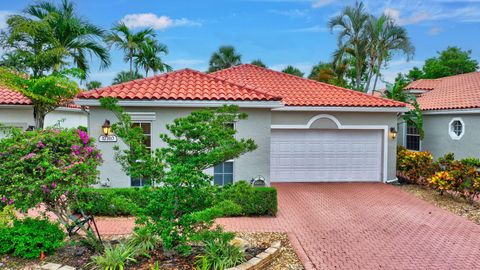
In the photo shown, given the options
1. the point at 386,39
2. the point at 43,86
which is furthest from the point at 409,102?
the point at 43,86

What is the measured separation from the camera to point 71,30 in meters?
14.7

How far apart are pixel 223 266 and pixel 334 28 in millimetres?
23529

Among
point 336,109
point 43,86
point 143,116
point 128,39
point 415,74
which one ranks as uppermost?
point 415,74

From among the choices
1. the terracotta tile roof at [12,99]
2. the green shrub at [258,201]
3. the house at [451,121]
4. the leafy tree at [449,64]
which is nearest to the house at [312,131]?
the green shrub at [258,201]

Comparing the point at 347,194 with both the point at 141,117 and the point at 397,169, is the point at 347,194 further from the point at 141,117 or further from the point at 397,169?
the point at 141,117

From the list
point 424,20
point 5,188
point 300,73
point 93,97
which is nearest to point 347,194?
point 93,97

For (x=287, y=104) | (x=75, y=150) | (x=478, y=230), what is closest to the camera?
(x=75, y=150)

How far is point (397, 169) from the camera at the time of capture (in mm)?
16203

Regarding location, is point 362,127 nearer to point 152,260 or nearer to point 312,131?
point 312,131

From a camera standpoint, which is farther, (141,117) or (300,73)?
(300,73)

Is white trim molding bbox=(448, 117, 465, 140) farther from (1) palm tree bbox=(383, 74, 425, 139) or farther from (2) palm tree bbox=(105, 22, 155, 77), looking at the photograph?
(2) palm tree bbox=(105, 22, 155, 77)

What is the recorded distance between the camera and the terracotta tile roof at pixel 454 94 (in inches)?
631

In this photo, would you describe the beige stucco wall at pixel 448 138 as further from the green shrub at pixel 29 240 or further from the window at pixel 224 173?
the green shrub at pixel 29 240

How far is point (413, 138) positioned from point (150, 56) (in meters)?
17.7
